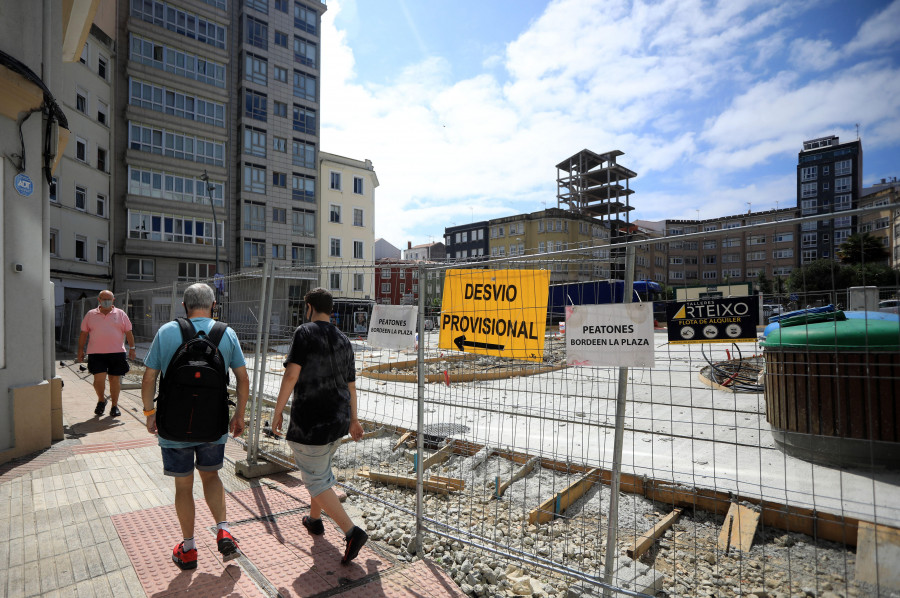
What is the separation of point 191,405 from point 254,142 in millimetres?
39170

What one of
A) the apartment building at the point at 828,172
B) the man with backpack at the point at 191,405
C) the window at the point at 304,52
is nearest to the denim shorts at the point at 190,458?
the man with backpack at the point at 191,405

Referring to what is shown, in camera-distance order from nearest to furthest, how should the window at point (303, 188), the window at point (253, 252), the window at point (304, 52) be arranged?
the window at point (253, 252), the window at point (303, 188), the window at point (304, 52)

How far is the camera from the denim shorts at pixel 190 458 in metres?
3.47

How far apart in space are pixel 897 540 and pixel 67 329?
27708mm

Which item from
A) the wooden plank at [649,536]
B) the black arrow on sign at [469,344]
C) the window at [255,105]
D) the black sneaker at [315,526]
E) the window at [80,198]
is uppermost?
the window at [255,105]

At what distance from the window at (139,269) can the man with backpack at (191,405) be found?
33.8 m

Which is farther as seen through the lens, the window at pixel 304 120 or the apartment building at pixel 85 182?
the window at pixel 304 120

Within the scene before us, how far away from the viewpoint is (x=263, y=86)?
126ft

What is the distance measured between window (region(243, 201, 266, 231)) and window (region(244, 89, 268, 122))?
22.7 ft

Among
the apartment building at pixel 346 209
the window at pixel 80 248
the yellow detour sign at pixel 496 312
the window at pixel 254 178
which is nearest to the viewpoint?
the yellow detour sign at pixel 496 312

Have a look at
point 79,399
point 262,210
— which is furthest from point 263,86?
point 79,399

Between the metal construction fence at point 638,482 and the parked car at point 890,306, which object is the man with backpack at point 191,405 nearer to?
the metal construction fence at point 638,482

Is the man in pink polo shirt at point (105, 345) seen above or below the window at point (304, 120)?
below

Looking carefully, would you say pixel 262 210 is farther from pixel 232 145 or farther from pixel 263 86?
pixel 263 86
